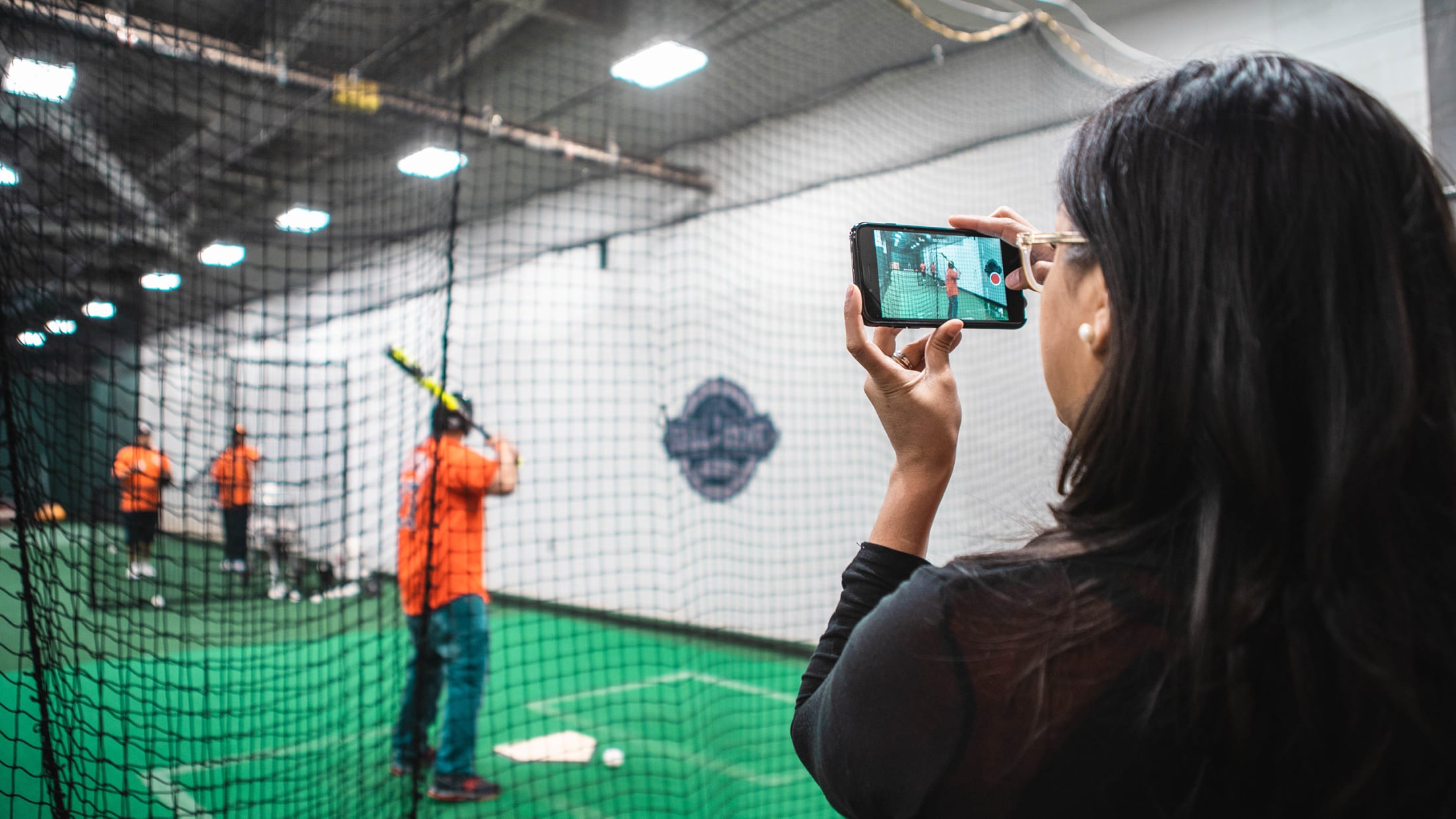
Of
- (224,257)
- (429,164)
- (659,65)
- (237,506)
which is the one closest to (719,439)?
(659,65)

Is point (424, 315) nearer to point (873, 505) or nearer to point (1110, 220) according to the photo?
point (873, 505)

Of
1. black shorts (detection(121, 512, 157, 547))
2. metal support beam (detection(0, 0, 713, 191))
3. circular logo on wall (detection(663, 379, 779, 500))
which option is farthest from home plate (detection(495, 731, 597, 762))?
black shorts (detection(121, 512, 157, 547))

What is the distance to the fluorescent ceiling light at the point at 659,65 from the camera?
421 cm

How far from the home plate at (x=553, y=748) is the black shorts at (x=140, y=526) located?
4238 millimetres

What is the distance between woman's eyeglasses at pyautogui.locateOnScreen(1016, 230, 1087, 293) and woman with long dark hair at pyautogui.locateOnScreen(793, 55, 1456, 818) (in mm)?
58

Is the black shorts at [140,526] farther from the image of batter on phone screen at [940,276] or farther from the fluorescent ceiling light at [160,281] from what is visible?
the image of batter on phone screen at [940,276]

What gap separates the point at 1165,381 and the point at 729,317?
16.5 ft

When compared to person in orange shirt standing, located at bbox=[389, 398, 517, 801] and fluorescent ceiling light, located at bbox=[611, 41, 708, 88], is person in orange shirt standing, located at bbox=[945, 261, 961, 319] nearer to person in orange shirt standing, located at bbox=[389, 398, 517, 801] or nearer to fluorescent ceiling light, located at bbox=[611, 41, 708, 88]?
person in orange shirt standing, located at bbox=[389, 398, 517, 801]

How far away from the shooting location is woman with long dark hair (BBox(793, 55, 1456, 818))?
0.42 m

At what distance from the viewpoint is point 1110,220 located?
527mm

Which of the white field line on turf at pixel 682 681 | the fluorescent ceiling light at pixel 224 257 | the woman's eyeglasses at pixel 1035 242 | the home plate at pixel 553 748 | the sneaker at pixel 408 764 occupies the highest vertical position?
the fluorescent ceiling light at pixel 224 257

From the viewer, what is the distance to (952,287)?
2.65 feet

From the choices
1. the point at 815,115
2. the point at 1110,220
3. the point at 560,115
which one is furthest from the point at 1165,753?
the point at 560,115

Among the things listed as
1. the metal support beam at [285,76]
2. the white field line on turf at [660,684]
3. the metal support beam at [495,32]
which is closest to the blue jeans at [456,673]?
the white field line on turf at [660,684]
